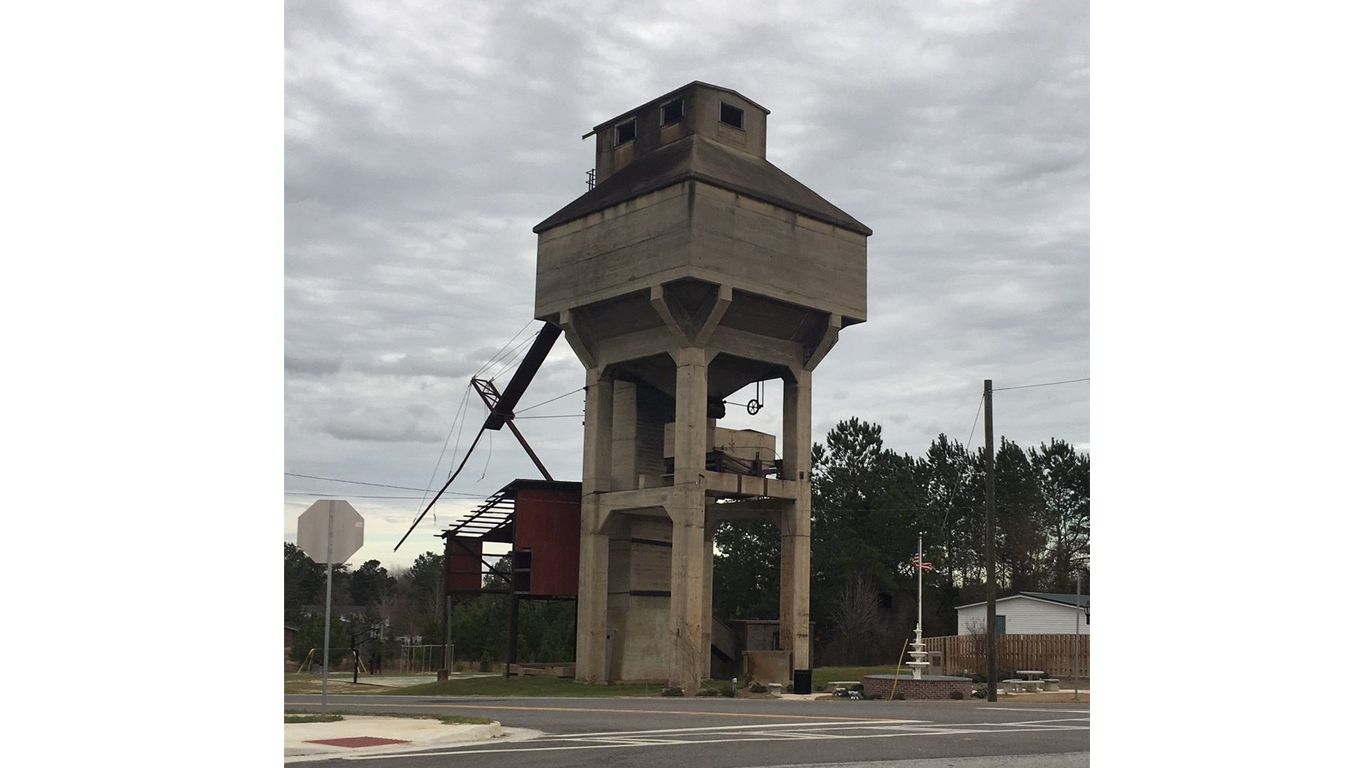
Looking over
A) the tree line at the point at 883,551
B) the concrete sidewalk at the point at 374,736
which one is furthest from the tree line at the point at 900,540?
the concrete sidewalk at the point at 374,736

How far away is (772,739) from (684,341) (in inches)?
896

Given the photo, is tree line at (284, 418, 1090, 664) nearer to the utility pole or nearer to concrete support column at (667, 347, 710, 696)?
concrete support column at (667, 347, 710, 696)

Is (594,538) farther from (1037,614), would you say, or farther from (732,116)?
(1037,614)

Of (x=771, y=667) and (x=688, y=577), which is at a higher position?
(x=688, y=577)

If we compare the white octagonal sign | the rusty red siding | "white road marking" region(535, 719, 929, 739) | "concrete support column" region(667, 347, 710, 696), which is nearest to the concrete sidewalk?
"white road marking" region(535, 719, 929, 739)

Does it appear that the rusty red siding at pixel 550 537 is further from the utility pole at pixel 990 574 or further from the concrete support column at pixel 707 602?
the utility pole at pixel 990 574

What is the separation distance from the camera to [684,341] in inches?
1494

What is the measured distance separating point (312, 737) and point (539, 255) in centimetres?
2860

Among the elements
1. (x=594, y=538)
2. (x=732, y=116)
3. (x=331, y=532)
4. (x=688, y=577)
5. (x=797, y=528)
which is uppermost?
(x=732, y=116)

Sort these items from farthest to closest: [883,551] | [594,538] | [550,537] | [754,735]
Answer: [883,551]
[550,537]
[594,538]
[754,735]

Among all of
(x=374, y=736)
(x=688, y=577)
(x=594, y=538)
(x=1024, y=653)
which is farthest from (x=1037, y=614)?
(x=374, y=736)

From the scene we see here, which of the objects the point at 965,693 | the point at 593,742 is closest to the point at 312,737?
the point at 593,742

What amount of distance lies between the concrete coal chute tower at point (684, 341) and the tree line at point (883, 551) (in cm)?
2609

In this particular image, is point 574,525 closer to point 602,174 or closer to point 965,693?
point 602,174
